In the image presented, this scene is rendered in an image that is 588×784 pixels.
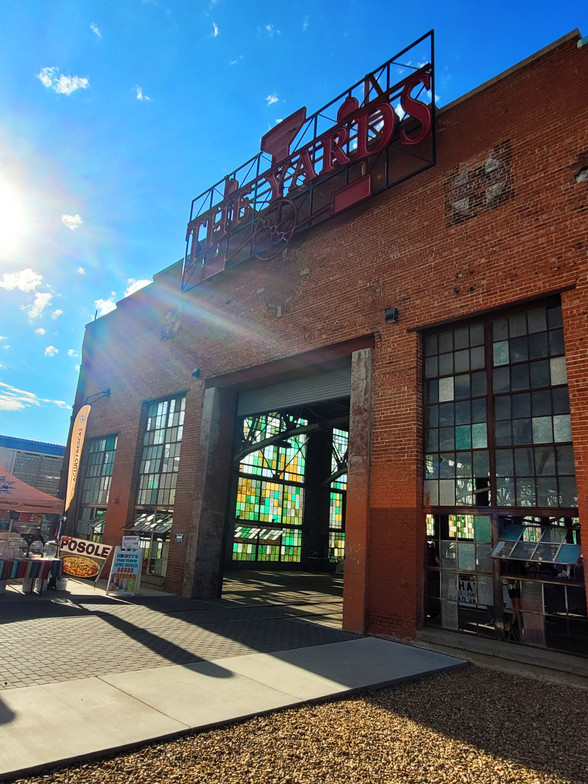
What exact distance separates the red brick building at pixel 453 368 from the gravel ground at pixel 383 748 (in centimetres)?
255

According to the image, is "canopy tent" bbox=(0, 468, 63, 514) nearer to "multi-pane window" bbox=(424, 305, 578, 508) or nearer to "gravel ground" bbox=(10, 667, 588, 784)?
"multi-pane window" bbox=(424, 305, 578, 508)

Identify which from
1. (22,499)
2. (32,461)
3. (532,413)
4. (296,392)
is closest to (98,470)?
(22,499)

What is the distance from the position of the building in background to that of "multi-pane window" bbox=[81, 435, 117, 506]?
A: 27643 millimetres

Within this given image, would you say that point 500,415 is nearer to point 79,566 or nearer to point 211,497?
point 211,497

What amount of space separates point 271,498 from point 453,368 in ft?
69.9

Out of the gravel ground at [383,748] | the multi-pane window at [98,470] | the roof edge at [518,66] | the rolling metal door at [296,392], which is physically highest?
the roof edge at [518,66]

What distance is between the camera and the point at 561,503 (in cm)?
724

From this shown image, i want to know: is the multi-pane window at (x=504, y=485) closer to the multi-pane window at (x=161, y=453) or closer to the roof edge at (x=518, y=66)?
the roof edge at (x=518, y=66)

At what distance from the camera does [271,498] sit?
94.8ft

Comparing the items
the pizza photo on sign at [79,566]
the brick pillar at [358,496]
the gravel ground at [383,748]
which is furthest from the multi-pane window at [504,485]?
the pizza photo on sign at [79,566]

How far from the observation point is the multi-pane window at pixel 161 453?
15.2m

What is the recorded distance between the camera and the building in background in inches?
1709

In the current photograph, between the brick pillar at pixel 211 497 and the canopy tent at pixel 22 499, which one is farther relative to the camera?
the brick pillar at pixel 211 497

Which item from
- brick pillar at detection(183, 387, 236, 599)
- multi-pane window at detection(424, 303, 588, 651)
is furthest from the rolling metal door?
multi-pane window at detection(424, 303, 588, 651)
